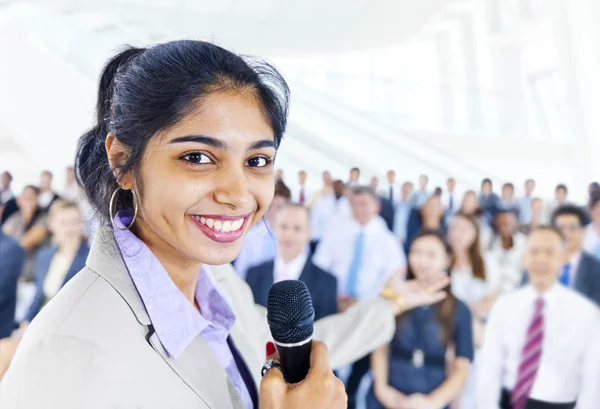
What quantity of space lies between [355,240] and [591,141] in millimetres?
6738

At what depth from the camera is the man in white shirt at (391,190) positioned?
5.01 m

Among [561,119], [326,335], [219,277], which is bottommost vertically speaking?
[326,335]

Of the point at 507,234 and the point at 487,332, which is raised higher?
the point at 507,234

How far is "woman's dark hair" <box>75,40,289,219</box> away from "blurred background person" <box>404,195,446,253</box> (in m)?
3.26

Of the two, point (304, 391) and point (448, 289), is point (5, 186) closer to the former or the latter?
point (448, 289)

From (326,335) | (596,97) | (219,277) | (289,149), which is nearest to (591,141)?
(596,97)

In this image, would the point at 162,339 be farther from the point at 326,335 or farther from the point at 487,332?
the point at 487,332

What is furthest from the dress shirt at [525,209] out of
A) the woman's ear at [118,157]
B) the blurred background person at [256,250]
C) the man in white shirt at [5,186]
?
the woman's ear at [118,157]

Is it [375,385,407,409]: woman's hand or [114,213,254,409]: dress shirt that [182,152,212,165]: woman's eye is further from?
[375,385,407,409]: woman's hand

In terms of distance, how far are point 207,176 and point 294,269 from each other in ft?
6.84

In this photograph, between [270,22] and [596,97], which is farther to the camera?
[270,22]

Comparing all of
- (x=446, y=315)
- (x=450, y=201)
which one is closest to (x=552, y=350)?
(x=446, y=315)

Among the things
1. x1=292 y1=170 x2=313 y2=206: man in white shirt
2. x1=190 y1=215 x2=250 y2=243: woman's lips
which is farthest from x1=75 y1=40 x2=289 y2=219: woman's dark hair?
x1=292 y1=170 x2=313 y2=206: man in white shirt

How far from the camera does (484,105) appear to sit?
381 inches
